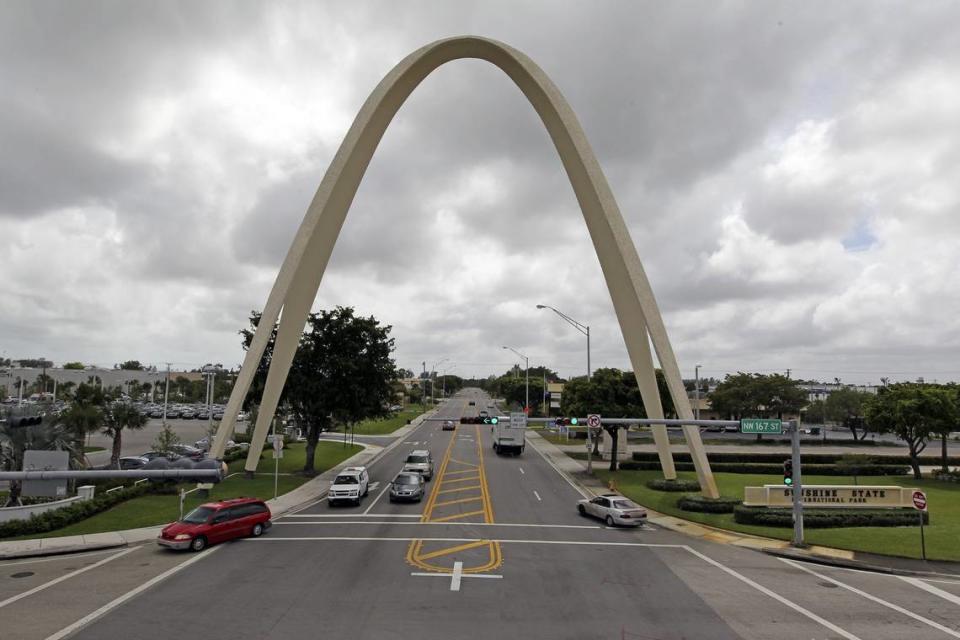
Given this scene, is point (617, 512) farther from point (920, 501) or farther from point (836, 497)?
point (836, 497)

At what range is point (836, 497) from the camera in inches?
1100

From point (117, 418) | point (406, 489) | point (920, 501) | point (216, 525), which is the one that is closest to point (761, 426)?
point (920, 501)

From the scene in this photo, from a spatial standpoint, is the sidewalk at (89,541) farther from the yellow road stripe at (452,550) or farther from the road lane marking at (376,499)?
the yellow road stripe at (452,550)

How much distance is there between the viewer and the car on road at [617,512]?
24828 millimetres

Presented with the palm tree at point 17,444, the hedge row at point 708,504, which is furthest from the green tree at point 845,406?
the palm tree at point 17,444

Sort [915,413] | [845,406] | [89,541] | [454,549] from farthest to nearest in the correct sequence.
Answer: [845,406], [915,413], [89,541], [454,549]

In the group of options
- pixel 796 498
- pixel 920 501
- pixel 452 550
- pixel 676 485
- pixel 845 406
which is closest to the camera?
pixel 452 550

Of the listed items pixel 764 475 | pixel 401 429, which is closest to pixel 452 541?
pixel 764 475

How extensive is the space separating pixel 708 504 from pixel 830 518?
5197mm

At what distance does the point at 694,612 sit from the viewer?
561 inches

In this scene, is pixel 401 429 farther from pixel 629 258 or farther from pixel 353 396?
pixel 629 258

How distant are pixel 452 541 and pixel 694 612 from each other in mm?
9589

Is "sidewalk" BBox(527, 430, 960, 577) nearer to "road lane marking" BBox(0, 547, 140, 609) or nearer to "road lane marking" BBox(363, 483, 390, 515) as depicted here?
"road lane marking" BBox(363, 483, 390, 515)

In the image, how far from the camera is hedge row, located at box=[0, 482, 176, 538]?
2206cm
